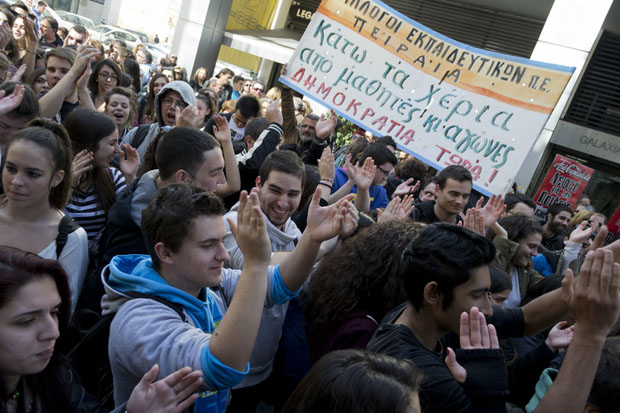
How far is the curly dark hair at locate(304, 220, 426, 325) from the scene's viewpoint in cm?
221

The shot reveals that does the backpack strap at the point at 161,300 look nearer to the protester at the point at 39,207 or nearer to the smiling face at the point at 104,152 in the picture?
the protester at the point at 39,207

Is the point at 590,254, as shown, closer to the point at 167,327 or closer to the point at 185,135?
the point at 167,327

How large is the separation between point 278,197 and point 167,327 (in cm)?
140

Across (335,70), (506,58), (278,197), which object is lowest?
(278,197)

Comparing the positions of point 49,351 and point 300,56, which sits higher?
point 300,56

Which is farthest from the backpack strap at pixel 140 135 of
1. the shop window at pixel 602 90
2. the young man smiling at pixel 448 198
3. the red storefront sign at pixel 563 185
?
the shop window at pixel 602 90

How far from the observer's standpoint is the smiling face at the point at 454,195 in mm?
4180

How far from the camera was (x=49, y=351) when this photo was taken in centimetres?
144

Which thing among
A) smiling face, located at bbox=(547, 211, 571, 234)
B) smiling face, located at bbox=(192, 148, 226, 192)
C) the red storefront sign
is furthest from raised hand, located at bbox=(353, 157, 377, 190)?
the red storefront sign

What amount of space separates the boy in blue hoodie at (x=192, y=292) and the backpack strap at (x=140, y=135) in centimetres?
243

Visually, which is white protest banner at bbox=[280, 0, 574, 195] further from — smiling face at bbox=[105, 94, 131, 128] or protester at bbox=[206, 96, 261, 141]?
smiling face at bbox=[105, 94, 131, 128]

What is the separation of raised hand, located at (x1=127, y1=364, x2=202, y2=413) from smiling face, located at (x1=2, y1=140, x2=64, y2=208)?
1.36 m

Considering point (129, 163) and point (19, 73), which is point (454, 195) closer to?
point (129, 163)

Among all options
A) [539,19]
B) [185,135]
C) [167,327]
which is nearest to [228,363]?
[167,327]
